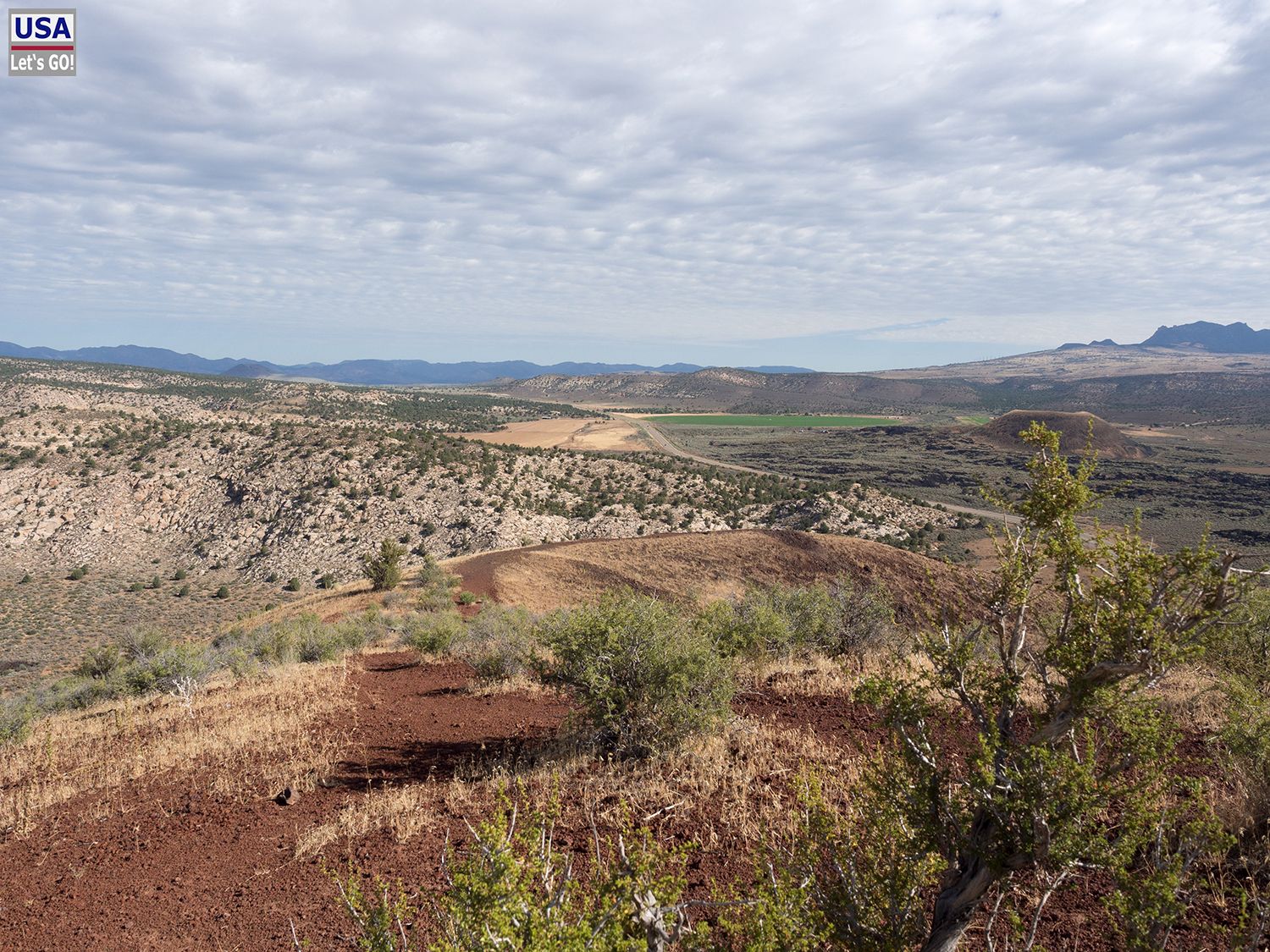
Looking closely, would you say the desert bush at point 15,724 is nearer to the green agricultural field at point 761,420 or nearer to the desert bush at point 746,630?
the desert bush at point 746,630

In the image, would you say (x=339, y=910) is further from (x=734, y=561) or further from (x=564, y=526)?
(x=564, y=526)

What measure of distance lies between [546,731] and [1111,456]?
106 meters

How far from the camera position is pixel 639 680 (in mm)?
8648

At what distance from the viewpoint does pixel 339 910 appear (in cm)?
574

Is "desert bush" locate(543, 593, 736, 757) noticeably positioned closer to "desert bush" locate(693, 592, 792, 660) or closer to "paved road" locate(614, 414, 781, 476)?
"desert bush" locate(693, 592, 792, 660)

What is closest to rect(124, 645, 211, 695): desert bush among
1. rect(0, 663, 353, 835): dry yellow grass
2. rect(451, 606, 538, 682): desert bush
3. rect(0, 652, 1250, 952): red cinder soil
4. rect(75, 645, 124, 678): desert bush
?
rect(0, 663, 353, 835): dry yellow grass

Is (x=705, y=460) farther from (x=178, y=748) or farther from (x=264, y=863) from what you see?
(x=264, y=863)

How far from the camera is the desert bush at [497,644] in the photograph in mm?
12633

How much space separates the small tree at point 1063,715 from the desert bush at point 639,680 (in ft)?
14.8

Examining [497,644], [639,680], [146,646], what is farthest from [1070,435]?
[146,646]

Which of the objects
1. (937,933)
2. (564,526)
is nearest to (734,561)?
(564,526)

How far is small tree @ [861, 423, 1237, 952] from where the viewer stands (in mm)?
3324

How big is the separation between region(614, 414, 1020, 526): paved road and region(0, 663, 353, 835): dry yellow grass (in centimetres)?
1339

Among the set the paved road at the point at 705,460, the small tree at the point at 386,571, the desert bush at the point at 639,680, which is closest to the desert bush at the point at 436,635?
the desert bush at the point at 639,680
